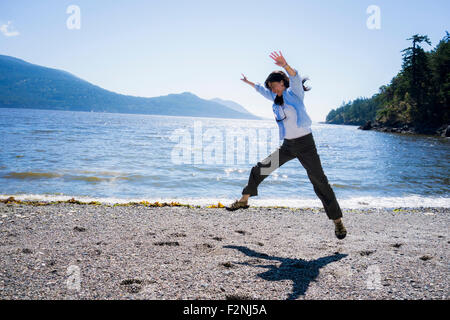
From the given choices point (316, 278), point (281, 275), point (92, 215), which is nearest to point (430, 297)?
point (316, 278)

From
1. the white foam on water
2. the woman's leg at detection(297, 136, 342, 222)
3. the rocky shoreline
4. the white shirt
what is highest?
the rocky shoreline

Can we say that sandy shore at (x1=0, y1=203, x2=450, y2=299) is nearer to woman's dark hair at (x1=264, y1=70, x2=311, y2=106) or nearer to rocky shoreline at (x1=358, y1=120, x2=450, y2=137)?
woman's dark hair at (x1=264, y1=70, x2=311, y2=106)

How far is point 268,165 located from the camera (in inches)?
205

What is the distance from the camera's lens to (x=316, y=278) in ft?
12.2

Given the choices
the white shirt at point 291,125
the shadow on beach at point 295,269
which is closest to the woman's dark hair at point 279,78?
the white shirt at point 291,125

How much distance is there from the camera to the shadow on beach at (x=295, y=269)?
349cm

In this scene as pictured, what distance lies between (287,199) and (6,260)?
8951 mm

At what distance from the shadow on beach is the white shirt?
1.99 meters

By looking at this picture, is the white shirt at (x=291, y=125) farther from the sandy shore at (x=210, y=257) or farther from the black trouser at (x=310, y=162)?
the sandy shore at (x=210, y=257)

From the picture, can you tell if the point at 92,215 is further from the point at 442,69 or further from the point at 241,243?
the point at 442,69

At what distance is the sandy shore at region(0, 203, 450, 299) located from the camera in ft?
10.8

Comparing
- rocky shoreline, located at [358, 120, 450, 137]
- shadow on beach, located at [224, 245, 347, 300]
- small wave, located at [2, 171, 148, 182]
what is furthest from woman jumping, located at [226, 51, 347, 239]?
rocky shoreline, located at [358, 120, 450, 137]

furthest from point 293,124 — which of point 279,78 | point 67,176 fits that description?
point 67,176

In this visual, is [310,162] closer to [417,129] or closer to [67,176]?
[67,176]
